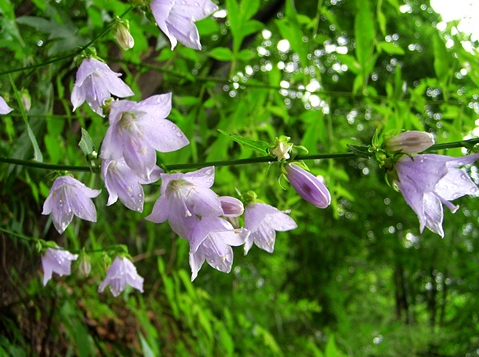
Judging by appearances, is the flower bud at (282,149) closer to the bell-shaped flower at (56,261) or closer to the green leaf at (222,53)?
the bell-shaped flower at (56,261)

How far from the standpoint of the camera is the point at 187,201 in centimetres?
46

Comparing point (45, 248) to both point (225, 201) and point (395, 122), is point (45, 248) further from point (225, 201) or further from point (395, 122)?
point (395, 122)

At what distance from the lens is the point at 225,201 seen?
1.56ft

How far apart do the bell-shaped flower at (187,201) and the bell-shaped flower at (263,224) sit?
0.08m

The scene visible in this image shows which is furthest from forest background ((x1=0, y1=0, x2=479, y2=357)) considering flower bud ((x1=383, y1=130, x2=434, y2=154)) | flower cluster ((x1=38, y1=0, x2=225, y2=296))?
flower bud ((x1=383, y1=130, x2=434, y2=154))

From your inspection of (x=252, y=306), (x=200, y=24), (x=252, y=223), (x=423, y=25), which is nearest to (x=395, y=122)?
(x=200, y=24)

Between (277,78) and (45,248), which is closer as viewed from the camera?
(45,248)

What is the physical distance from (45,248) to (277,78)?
0.58 metres

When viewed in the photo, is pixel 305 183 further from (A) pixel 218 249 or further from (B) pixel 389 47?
(B) pixel 389 47

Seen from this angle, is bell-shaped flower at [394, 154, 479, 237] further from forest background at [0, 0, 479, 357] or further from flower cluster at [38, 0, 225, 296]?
forest background at [0, 0, 479, 357]

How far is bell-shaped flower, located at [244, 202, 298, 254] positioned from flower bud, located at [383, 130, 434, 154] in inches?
5.4

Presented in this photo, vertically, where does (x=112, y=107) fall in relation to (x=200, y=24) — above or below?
above

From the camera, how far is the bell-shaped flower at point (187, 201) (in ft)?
1.47

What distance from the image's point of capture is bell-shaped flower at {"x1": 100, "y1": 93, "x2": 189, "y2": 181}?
41 cm
